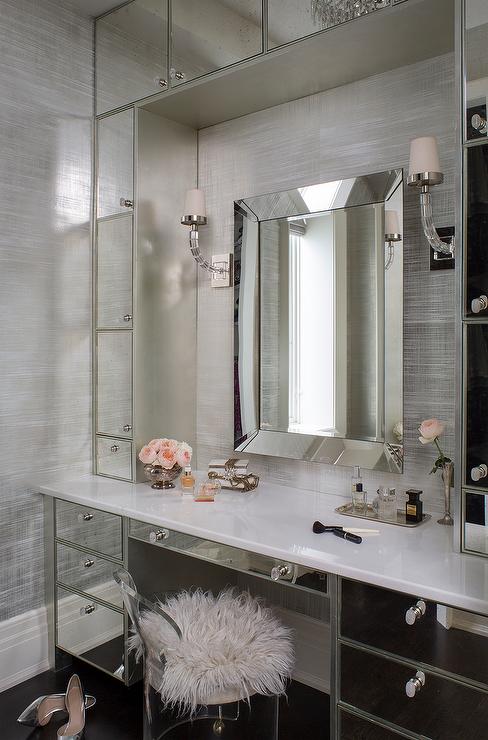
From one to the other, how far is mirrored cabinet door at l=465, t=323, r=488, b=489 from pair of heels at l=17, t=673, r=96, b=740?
5.08 ft

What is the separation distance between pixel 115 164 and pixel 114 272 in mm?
467

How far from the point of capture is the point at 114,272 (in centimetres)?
256

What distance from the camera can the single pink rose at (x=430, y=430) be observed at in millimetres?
1823

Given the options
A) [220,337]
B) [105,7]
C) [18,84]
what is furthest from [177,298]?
[105,7]

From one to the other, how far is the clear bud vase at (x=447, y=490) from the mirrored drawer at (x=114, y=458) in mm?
1286

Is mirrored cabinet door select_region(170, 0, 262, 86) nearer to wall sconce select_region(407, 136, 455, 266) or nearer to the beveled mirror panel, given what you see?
wall sconce select_region(407, 136, 455, 266)

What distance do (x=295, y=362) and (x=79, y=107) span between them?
57.9 inches

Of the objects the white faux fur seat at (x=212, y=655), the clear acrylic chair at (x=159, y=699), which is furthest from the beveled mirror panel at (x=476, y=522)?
the clear acrylic chair at (x=159, y=699)

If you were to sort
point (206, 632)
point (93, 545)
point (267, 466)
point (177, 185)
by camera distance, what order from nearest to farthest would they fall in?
1. point (206, 632)
2. point (93, 545)
3. point (267, 466)
4. point (177, 185)

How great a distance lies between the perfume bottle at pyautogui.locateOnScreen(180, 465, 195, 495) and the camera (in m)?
2.29

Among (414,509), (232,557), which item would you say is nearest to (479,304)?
(414,509)

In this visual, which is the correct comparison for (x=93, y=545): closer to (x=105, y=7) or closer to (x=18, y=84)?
(x=18, y=84)

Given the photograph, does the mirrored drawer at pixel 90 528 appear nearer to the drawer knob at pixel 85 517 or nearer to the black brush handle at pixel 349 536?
the drawer knob at pixel 85 517

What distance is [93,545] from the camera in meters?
2.27
